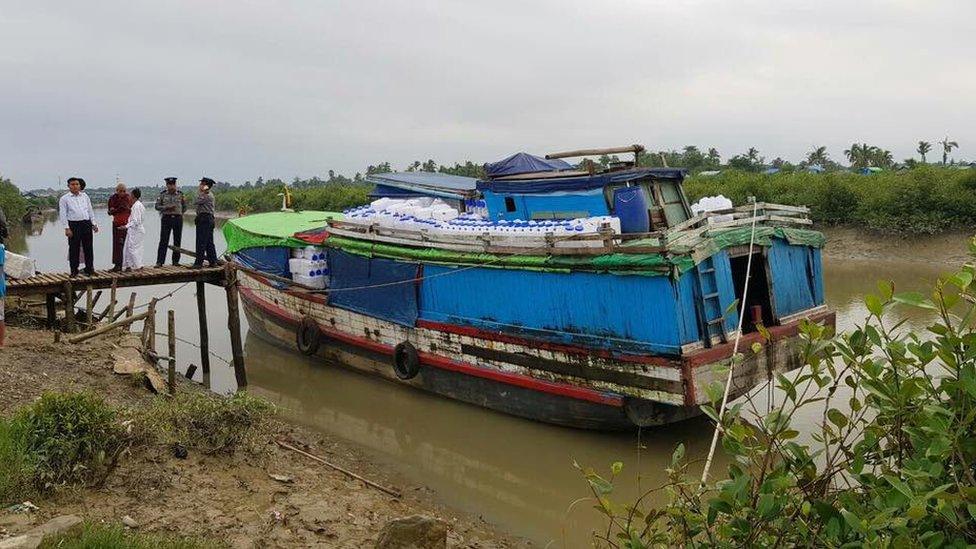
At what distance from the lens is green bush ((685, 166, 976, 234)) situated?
26281 millimetres

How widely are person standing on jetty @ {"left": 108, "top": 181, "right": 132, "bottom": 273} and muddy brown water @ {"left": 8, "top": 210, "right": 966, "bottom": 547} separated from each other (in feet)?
9.61

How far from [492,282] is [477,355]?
119cm

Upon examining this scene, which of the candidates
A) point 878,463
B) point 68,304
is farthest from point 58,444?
point 68,304

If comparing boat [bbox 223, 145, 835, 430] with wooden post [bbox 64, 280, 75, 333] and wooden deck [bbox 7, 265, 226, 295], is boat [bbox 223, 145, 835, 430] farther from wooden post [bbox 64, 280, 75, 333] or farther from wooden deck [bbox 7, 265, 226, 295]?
wooden post [bbox 64, 280, 75, 333]

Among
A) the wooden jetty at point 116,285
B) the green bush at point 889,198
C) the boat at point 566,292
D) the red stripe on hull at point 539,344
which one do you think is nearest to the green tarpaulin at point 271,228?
the boat at point 566,292

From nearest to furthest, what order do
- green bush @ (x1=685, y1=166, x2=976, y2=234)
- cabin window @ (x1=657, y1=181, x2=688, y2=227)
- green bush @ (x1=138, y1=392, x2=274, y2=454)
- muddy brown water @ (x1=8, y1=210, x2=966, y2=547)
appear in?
green bush @ (x1=138, y1=392, x2=274, y2=454)
muddy brown water @ (x1=8, y1=210, x2=966, y2=547)
cabin window @ (x1=657, y1=181, x2=688, y2=227)
green bush @ (x1=685, y1=166, x2=976, y2=234)

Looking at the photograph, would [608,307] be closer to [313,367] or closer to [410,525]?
[410,525]

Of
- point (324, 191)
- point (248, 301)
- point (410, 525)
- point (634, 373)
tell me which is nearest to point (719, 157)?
point (324, 191)

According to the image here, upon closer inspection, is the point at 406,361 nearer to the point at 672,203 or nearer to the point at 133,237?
the point at 672,203

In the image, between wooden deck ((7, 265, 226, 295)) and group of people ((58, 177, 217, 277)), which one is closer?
wooden deck ((7, 265, 226, 295))

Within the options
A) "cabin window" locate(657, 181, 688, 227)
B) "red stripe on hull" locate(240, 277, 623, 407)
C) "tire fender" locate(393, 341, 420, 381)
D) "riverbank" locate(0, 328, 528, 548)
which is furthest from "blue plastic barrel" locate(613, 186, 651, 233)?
"riverbank" locate(0, 328, 528, 548)

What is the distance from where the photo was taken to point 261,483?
6.76m

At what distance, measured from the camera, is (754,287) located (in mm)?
10641

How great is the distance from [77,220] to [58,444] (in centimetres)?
663
